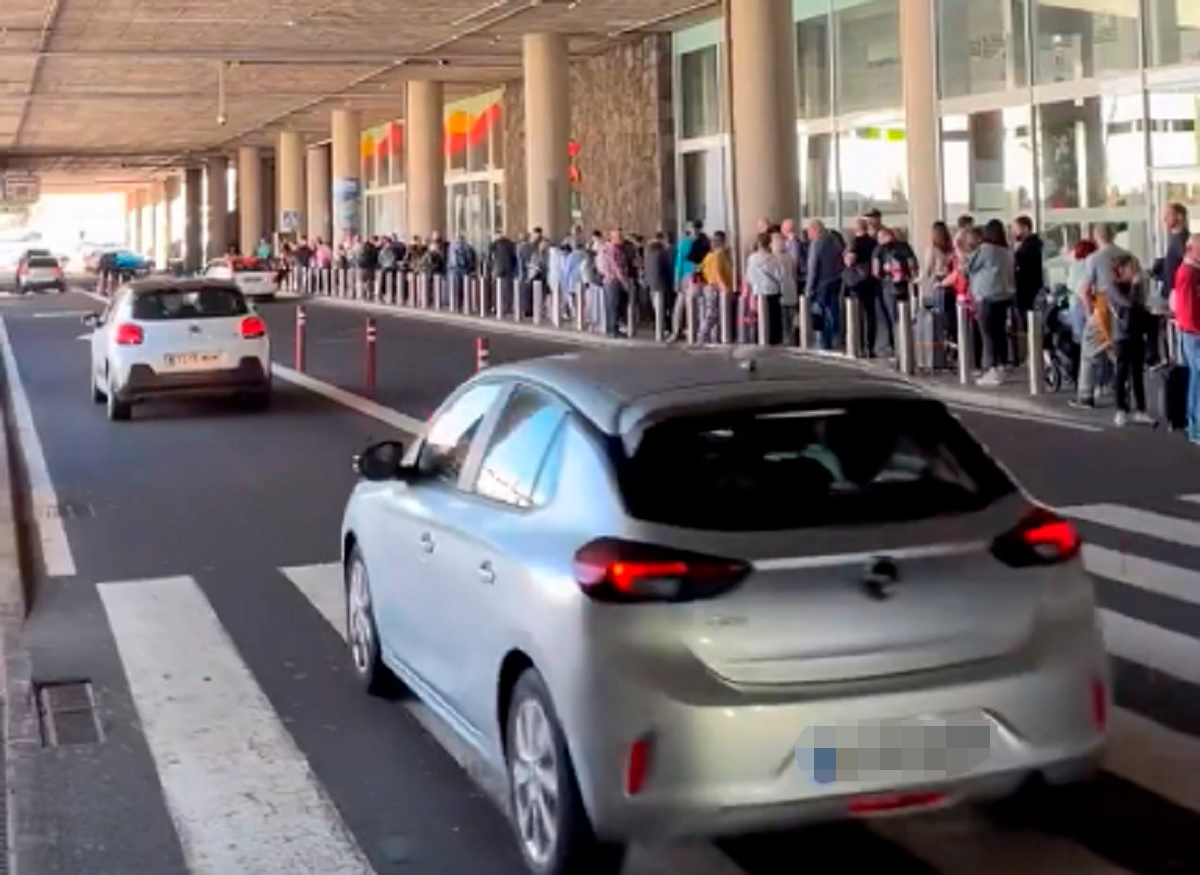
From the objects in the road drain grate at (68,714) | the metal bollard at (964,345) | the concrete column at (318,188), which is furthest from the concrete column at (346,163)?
the road drain grate at (68,714)

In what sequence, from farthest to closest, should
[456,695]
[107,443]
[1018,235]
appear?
[1018,235], [107,443], [456,695]

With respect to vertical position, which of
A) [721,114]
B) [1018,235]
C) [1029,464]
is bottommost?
[1029,464]

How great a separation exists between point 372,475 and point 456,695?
122cm

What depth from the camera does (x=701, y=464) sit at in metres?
5.43

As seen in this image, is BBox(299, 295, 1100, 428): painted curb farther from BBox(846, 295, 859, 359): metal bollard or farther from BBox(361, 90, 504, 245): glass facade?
BBox(361, 90, 504, 245): glass facade

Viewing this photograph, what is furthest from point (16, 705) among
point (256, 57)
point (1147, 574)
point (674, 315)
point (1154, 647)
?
point (256, 57)

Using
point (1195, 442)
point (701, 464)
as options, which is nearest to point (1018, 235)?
point (1195, 442)

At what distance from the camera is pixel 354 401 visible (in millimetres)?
21891

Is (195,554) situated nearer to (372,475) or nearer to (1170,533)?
(372,475)

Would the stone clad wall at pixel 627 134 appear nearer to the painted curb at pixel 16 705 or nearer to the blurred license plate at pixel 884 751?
the painted curb at pixel 16 705

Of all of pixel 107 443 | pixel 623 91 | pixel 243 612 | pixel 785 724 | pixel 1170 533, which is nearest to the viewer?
pixel 785 724

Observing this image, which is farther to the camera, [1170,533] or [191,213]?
[191,213]

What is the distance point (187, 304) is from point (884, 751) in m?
16.6

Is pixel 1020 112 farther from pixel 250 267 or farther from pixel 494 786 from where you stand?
pixel 250 267
